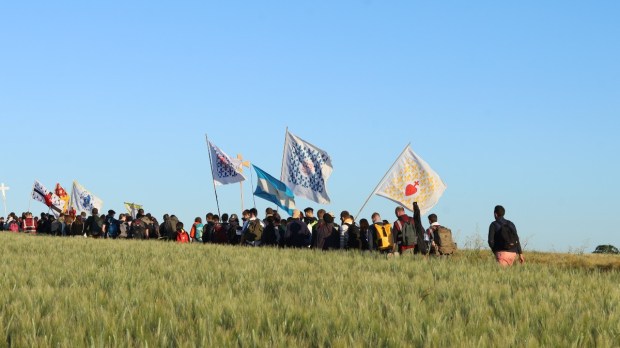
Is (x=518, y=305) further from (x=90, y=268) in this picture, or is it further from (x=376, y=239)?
(x=376, y=239)

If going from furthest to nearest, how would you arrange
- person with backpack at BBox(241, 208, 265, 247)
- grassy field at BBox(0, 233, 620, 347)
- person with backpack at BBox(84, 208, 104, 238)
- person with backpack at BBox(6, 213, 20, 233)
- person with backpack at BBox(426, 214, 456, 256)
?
person with backpack at BBox(6, 213, 20, 233) → person with backpack at BBox(84, 208, 104, 238) → person with backpack at BBox(241, 208, 265, 247) → person with backpack at BBox(426, 214, 456, 256) → grassy field at BBox(0, 233, 620, 347)

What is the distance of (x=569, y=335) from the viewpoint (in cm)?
635

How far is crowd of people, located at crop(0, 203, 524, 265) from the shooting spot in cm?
1595

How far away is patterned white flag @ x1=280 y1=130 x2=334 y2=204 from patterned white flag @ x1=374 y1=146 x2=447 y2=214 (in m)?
3.47

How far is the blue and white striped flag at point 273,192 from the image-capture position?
28.4m

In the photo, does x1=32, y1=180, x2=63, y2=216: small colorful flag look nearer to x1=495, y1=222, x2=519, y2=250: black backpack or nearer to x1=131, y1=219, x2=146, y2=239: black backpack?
x1=131, y1=219, x2=146, y2=239: black backpack

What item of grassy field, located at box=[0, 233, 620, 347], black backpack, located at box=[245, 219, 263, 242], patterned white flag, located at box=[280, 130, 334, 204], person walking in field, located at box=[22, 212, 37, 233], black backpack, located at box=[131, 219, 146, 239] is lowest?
grassy field, located at box=[0, 233, 620, 347]

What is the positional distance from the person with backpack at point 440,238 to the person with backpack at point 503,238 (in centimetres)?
348

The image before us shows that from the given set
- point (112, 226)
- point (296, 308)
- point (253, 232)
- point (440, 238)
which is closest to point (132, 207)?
point (112, 226)

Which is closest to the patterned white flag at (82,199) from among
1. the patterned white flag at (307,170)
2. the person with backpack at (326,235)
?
the patterned white flag at (307,170)

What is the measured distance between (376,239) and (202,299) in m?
10.9

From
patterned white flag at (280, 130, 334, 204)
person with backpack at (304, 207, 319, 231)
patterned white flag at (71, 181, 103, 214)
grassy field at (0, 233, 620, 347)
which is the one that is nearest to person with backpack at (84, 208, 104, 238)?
patterned white flag at (280, 130, 334, 204)

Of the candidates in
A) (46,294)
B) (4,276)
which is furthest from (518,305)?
(4,276)

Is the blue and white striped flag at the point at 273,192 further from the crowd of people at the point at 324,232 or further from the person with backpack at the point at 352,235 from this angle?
the person with backpack at the point at 352,235
